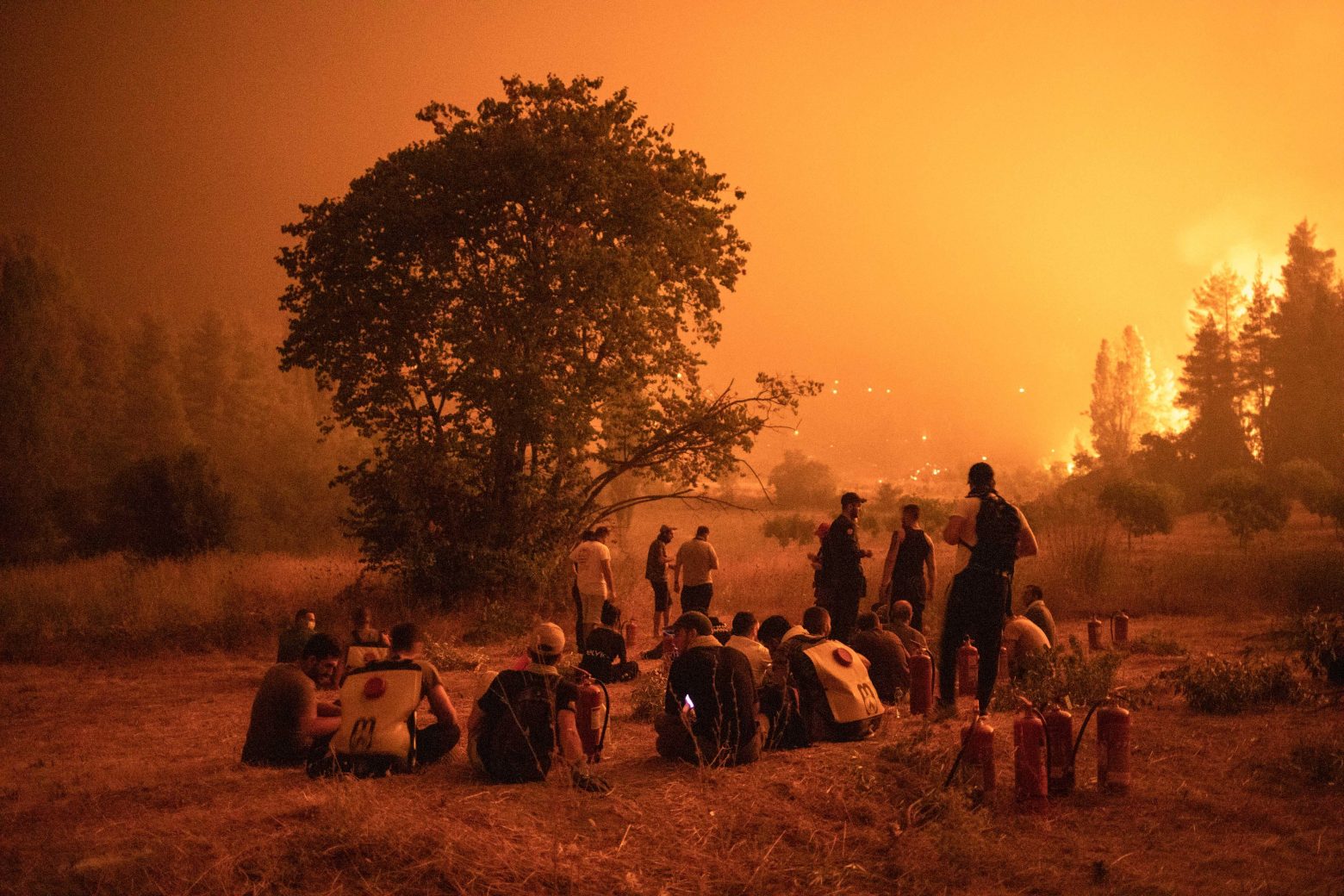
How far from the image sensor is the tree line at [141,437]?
34188mm

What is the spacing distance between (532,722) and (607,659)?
5.13m

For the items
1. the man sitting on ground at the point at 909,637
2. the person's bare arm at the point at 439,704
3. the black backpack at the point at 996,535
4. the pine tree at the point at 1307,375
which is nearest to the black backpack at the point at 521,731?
the person's bare arm at the point at 439,704

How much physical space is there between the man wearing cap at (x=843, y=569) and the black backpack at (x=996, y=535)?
11.6ft

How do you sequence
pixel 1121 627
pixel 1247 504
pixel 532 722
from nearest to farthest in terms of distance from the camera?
pixel 532 722 → pixel 1121 627 → pixel 1247 504

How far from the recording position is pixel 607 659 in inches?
505

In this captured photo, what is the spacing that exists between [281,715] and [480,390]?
1108 centimetres

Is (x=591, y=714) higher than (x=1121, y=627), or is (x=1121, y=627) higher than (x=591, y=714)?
(x=591, y=714)

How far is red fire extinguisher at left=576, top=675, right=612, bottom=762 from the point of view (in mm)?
8312

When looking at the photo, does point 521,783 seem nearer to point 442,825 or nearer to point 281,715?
point 442,825

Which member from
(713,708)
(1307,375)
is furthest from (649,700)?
(1307,375)

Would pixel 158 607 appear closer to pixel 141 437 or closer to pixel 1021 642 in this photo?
pixel 1021 642

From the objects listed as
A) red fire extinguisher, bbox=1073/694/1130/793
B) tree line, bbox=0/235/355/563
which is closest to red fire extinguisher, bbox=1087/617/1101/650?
red fire extinguisher, bbox=1073/694/1130/793

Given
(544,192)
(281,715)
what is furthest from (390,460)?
(281,715)

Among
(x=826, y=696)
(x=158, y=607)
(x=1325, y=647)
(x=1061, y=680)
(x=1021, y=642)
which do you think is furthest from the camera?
(x=158, y=607)
